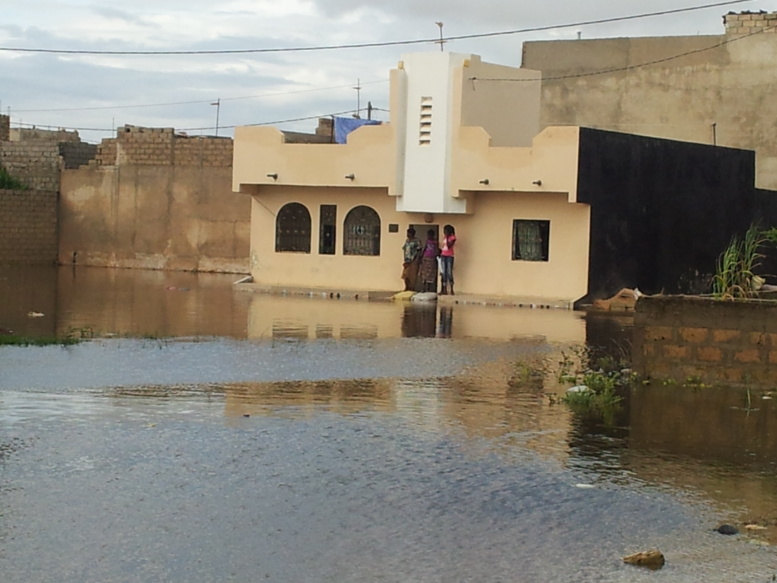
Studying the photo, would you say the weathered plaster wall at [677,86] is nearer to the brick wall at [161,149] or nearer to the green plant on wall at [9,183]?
the brick wall at [161,149]

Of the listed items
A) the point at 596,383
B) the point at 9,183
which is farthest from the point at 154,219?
the point at 596,383

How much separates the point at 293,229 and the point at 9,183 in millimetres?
12703

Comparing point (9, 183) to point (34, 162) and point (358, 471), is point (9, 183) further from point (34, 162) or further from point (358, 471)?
point (358, 471)

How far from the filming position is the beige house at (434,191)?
29.0 m

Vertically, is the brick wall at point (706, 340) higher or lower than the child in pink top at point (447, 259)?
lower

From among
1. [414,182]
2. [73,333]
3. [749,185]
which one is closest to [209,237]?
[414,182]

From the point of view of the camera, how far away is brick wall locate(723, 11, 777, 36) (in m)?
37.8

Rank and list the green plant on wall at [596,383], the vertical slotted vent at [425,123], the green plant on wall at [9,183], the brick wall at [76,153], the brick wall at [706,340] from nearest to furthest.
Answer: the green plant on wall at [596,383] < the brick wall at [706,340] < the vertical slotted vent at [425,123] < the green plant on wall at [9,183] < the brick wall at [76,153]

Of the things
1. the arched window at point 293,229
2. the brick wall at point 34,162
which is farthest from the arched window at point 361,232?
the brick wall at point 34,162

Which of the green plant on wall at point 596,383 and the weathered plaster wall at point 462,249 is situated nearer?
the green plant on wall at point 596,383

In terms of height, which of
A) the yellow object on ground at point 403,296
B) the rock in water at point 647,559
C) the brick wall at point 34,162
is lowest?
the rock in water at point 647,559

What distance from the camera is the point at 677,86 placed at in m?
39.1

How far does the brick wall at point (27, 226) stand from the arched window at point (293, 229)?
36.3 feet

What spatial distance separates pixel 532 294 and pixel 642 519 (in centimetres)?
2185
